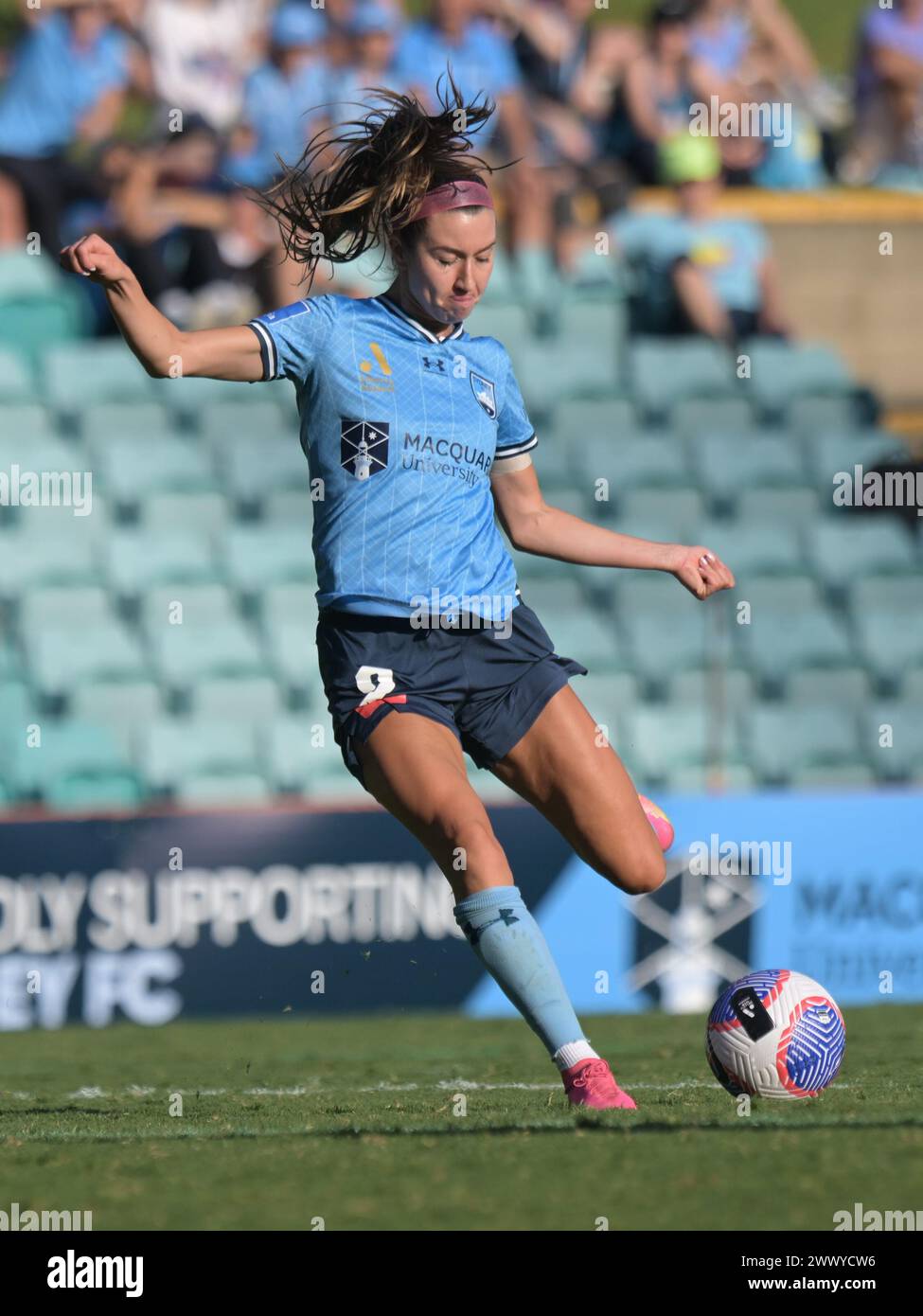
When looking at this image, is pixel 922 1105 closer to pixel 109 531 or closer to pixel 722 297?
pixel 109 531

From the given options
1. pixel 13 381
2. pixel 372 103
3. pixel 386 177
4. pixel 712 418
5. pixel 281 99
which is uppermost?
pixel 281 99

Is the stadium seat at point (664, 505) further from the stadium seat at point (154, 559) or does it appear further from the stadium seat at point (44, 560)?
the stadium seat at point (44, 560)

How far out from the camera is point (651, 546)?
5.78 metres

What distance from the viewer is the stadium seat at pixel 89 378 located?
39.4 ft

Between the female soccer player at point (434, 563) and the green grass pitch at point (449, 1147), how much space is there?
50 cm

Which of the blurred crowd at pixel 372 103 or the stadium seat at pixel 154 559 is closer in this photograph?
the stadium seat at pixel 154 559

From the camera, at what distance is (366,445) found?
17.7 feet

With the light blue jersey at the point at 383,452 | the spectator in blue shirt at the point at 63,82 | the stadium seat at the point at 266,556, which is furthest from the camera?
the spectator in blue shirt at the point at 63,82

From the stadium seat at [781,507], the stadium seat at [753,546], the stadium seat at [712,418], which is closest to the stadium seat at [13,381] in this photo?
the stadium seat at [712,418]

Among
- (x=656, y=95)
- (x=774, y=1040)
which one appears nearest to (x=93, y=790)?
(x=774, y=1040)

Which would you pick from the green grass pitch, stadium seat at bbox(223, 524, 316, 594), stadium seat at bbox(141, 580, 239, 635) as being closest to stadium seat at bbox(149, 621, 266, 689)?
stadium seat at bbox(141, 580, 239, 635)

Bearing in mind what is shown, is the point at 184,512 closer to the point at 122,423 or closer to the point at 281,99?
the point at 122,423

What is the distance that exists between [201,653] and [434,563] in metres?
5.81

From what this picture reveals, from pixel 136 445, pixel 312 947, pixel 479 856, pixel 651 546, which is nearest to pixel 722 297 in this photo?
pixel 136 445
